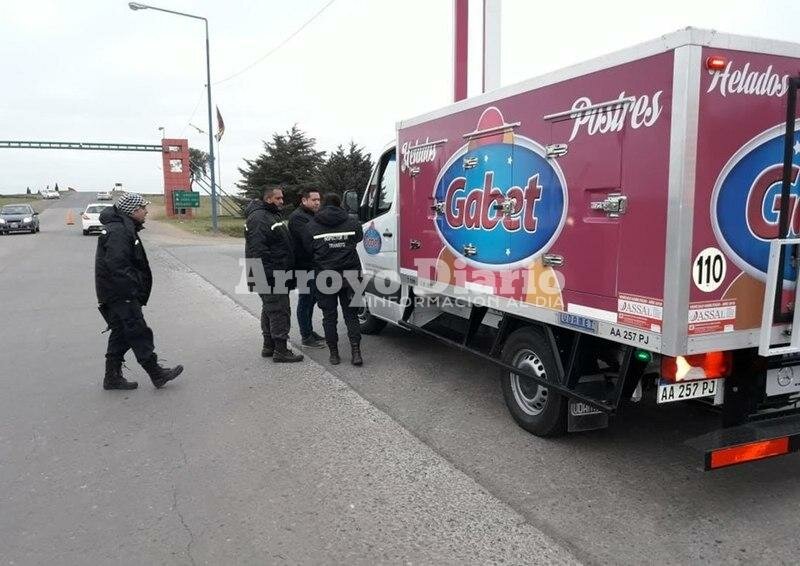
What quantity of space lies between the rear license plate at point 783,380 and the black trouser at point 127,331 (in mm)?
4859

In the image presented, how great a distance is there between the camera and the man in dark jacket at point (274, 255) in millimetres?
6418

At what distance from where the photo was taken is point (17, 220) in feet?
94.3

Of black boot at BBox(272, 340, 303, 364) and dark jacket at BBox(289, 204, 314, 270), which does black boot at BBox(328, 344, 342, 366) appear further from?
dark jacket at BBox(289, 204, 314, 270)

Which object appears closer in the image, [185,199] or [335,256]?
[335,256]

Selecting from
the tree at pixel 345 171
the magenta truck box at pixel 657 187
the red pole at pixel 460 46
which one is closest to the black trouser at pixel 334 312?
the magenta truck box at pixel 657 187

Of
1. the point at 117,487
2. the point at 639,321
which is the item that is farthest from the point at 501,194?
the point at 117,487

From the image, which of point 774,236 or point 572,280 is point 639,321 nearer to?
point 572,280

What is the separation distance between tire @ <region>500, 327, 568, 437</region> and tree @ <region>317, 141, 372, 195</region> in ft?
76.2

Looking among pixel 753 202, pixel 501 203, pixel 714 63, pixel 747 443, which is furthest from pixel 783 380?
pixel 501 203

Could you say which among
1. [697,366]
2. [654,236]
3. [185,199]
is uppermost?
[185,199]

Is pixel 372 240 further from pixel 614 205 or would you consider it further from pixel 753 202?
pixel 753 202

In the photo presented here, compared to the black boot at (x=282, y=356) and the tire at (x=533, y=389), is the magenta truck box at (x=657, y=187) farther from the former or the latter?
the black boot at (x=282, y=356)

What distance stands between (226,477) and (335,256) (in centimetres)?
306

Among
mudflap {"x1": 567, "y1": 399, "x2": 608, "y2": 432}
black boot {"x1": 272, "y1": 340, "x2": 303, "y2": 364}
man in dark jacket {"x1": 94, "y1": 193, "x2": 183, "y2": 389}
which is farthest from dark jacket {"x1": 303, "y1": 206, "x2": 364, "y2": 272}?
mudflap {"x1": 567, "y1": 399, "x2": 608, "y2": 432}
